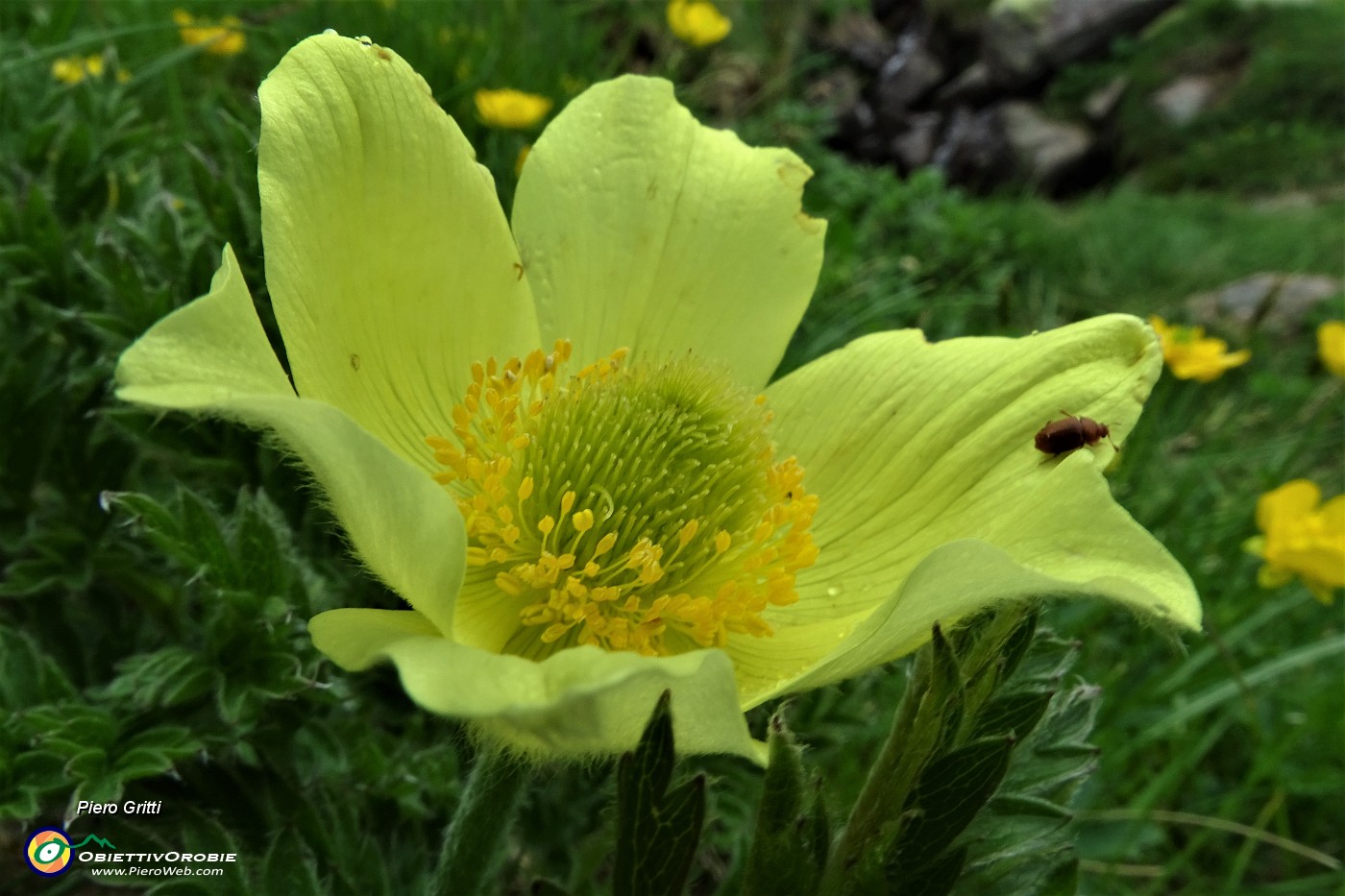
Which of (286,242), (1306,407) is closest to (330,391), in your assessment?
(286,242)

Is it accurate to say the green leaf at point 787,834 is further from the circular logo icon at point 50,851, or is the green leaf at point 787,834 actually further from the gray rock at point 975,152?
the gray rock at point 975,152

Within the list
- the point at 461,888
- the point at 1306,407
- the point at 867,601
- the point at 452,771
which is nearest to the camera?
the point at 461,888

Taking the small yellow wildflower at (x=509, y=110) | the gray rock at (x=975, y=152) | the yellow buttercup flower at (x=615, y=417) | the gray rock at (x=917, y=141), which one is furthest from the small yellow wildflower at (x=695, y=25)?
the gray rock at (x=917, y=141)

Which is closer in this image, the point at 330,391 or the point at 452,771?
the point at 330,391

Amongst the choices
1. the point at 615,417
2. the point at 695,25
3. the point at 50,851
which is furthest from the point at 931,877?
the point at 695,25

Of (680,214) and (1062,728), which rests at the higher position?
(680,214)

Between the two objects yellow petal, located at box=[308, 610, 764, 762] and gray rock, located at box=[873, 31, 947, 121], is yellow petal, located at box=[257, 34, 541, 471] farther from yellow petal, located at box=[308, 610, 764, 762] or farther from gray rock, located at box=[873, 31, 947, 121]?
gray rock, located at box=[873, 31, 947, 121]

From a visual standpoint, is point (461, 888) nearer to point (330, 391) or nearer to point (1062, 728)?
point (330, 391)

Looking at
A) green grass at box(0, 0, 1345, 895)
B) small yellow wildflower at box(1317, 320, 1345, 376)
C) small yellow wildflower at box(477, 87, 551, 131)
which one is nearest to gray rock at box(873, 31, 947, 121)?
green grass at box(0, 0, 1345, 895)
